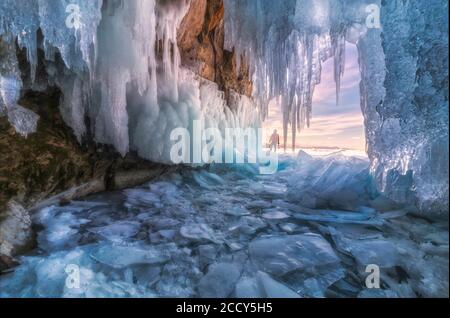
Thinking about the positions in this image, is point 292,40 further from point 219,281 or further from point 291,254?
point 219,281

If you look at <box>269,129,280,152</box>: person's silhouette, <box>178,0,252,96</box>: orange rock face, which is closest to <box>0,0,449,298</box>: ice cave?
<box>178,0,252,96</box>: orange rock face

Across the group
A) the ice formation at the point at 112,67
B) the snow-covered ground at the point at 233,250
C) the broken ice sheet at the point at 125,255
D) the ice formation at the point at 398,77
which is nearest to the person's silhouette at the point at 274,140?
the ice formation at the point at 112,67

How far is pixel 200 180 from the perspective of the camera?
5875mm

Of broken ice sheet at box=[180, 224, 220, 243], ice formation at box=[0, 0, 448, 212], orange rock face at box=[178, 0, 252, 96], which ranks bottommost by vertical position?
broken ice sheet at box=[180, 224, 220, 243]

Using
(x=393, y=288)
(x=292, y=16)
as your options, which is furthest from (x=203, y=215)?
(x=292, y=16)

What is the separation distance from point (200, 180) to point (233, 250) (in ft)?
12.0

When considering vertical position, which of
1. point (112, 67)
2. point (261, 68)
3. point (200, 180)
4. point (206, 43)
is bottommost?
point (200, 180)

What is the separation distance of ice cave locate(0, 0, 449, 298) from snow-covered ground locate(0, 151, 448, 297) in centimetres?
2

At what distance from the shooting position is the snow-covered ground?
1745 mm

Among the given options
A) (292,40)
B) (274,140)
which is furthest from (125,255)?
(274,140)

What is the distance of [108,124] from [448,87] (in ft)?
14.5

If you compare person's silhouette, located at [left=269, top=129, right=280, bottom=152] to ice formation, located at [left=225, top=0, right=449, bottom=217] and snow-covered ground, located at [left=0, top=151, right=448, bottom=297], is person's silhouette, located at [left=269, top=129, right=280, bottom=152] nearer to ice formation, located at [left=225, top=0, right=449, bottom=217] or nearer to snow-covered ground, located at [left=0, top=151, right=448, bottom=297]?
ice formation, located at [left=225, top=0, right=449, bottom=217]

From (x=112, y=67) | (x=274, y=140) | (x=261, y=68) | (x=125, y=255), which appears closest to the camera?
(x=125, y=255)
